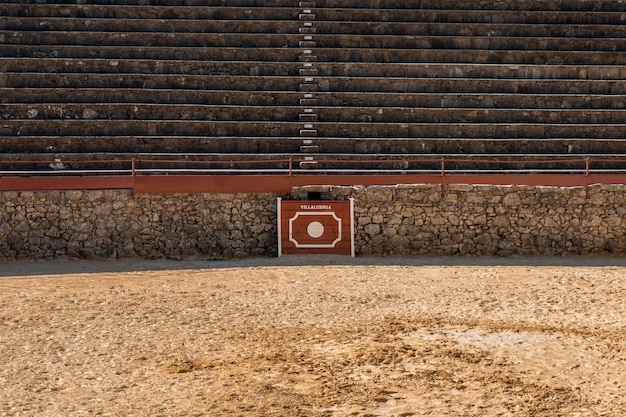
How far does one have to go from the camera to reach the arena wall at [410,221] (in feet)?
52.8

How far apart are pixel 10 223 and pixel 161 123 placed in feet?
15.3

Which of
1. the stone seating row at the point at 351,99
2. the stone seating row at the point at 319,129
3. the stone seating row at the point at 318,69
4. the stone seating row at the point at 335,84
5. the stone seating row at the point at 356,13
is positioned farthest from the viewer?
the stone seating row at the point at 356,13

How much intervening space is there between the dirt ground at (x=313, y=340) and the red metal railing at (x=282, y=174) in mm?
1965

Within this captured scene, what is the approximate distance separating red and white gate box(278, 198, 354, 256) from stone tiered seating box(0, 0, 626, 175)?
1.94m

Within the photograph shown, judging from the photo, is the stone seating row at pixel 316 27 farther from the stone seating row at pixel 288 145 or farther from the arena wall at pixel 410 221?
the arena wall at pixel 410 221

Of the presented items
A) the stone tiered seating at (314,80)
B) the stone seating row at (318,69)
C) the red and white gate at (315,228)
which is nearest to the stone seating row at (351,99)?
the stone tiered seating at (314,80)

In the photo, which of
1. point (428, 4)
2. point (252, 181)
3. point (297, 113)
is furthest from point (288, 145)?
point (428, 4)

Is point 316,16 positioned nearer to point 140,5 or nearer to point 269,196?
point 140,5

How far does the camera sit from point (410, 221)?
16.3m

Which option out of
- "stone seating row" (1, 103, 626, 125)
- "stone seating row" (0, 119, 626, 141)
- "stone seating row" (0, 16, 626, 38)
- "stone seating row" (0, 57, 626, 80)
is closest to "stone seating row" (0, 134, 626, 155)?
"stone seating row" (0, 119, 626, 141)

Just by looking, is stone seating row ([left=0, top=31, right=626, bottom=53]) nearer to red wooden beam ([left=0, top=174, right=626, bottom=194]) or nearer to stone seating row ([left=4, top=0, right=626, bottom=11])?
stone seating row ([left=4, top=0, right=626, bottom=11])

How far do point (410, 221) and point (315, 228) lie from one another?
2091 mm

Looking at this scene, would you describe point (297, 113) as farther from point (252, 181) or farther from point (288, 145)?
point (252, 181)

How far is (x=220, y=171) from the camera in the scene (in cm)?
1700
